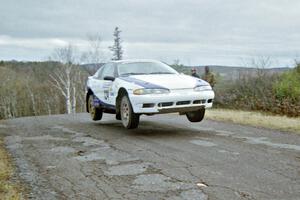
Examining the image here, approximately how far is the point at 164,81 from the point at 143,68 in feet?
4.18

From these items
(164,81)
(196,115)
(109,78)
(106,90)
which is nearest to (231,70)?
(196,115)

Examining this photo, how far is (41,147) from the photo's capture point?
300 inches

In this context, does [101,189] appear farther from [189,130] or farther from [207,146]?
[189,130]

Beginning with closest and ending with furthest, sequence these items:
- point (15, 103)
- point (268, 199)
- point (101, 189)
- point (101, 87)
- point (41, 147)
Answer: point (268, 199) < point (101, 189) < point (41, 147) < point (101, 87) < point (15, 103)

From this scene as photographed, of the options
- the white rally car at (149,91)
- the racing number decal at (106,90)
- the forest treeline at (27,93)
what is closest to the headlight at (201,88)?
the white rally car at (149,91)

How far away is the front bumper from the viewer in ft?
27.3

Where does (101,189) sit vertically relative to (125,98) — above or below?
below

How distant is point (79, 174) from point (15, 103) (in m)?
64.1

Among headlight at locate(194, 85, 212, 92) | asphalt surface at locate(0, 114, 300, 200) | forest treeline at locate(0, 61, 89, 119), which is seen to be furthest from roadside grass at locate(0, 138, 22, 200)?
forest treeline at locate(0, 61, 89, 119)

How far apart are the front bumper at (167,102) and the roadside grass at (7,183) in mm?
2731

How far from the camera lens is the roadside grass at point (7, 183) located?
174 inches

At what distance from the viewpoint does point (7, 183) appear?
500 cm

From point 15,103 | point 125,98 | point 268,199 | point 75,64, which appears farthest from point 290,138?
point 15,103

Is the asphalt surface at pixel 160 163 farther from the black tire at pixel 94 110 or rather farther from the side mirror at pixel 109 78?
the black tire at pixel 94 110
